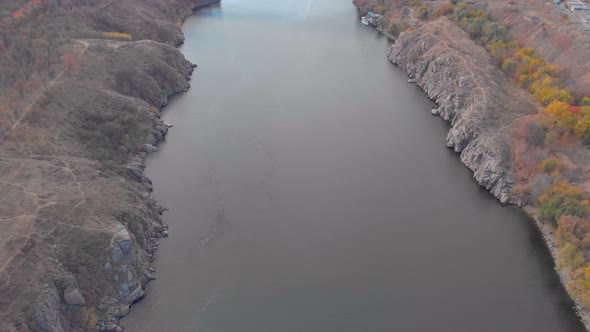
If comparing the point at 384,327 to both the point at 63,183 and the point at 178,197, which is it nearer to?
the point at 178,197

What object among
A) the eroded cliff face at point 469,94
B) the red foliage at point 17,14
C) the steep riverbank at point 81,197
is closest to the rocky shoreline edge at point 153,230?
the steep riverbank at point 81,197

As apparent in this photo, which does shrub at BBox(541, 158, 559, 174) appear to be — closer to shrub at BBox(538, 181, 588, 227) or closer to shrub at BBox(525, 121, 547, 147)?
shrub at BBox(538, 181, 588, 227)

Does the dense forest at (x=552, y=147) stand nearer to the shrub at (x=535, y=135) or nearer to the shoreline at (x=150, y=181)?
the shrub at (x=535, y=135)

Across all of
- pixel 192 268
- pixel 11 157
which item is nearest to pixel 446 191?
pixel 192 268

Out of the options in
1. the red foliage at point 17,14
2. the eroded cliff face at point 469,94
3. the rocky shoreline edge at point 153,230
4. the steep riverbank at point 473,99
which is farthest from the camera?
the red foliage at point 17,14

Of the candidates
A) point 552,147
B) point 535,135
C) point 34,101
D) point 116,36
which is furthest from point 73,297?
point 552,147

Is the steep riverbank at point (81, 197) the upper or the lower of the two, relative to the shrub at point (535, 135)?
lower
